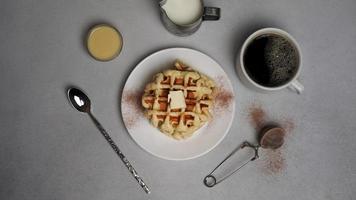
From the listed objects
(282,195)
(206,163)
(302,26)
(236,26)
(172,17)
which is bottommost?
(282,195)

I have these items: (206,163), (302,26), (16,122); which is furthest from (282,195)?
(16,122)

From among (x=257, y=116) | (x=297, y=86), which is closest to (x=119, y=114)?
(x=257, y=116)

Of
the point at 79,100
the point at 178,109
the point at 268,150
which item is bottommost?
the point at 268,150

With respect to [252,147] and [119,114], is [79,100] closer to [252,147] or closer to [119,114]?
[119,114]

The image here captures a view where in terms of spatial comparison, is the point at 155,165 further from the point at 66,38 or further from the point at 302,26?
the point at 302,26

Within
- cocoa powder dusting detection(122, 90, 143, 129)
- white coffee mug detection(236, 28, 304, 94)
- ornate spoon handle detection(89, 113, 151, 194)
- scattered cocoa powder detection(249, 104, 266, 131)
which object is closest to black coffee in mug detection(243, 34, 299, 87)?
white coffee mug detection(236, 28, 304, 94)

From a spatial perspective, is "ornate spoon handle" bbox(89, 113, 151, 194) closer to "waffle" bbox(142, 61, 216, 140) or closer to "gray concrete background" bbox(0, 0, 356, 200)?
"gray concrete background" bbox(0, 0, 356, 200)
